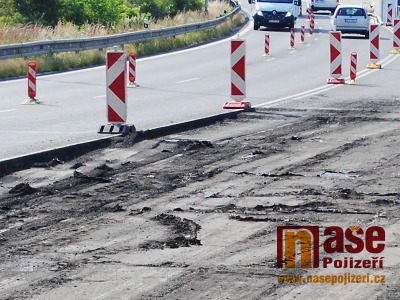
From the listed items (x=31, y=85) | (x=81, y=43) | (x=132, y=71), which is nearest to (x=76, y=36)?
(x=81, y=43)

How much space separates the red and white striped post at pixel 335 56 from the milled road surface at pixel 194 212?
892 centimetres

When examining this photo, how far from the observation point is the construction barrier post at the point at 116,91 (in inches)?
594

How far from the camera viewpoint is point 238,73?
744 inches

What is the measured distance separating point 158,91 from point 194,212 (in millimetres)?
13707

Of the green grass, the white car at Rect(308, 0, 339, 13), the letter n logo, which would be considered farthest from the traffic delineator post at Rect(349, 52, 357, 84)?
the white car at Rect(308, 0, 339, 13)

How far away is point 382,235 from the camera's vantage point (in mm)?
8547

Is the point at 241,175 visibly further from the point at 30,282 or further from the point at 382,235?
the point at 30,282

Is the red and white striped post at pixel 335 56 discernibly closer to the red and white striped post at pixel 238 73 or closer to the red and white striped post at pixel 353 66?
the red and white striped post at pixel 353 66


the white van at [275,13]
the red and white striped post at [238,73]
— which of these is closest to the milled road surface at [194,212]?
the red and white striped post at [238,73]

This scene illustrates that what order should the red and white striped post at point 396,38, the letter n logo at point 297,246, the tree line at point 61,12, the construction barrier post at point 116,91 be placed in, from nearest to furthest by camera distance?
the letter n logo at point 297,246 → the construction barrier post at point 116,91 → the red and white striped post at point 396,38 → the tree line at point 61,12

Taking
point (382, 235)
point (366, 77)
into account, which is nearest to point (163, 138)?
point (382, 235)

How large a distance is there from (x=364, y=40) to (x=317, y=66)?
1523 cm

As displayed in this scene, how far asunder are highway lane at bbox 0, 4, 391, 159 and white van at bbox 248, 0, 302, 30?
33.1 ft

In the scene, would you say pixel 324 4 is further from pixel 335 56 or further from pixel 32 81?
pixel 32 81
